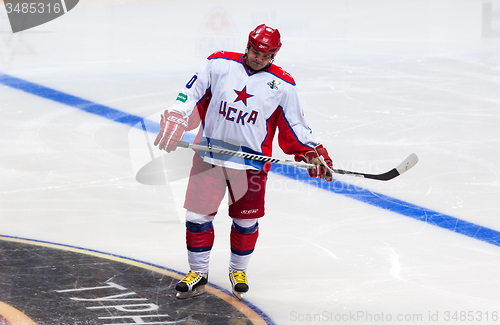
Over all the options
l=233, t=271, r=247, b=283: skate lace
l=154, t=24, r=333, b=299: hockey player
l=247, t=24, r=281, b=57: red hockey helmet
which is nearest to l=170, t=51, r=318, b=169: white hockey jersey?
l=154, t=24, r=333, b=299: hockey player

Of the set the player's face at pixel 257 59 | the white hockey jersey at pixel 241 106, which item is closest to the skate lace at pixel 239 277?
the white hockey jersey at pixel 241 106

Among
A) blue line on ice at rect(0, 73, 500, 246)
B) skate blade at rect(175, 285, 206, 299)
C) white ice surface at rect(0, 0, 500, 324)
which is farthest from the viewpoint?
blue line on ice at rect(0, 73, 500, 246)

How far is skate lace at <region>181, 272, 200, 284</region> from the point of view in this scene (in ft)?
8.91

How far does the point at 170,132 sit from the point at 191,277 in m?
0.65

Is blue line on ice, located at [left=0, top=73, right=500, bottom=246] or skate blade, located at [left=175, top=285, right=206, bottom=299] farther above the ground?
skate blade, located at [left=175, top=285, right=206, bottom=299]

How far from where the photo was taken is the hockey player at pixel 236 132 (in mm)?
2633

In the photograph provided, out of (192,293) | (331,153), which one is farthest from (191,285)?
(331,153)

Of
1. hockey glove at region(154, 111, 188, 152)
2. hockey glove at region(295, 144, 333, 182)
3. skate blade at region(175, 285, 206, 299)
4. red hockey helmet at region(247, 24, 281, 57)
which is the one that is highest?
red hockey helmet at region(247, 24, 281, 57)

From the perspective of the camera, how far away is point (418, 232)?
3383mm

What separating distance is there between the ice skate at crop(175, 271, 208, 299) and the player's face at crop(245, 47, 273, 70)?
36.8 inches

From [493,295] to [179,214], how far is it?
1706 mm

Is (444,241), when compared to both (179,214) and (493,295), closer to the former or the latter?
(493,295)

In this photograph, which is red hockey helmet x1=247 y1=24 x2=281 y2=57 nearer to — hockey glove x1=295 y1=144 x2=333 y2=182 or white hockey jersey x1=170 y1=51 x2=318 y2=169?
white hockey jersey x1=170 y1=51 x2=318 y2=169

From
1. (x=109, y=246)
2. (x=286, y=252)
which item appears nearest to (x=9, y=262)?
(x=109, y=246)
